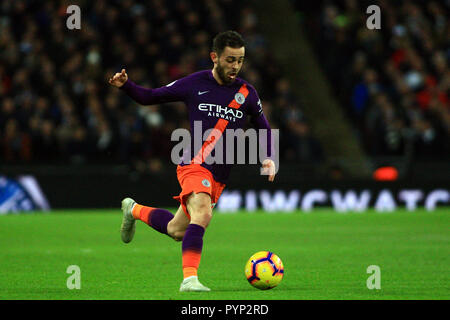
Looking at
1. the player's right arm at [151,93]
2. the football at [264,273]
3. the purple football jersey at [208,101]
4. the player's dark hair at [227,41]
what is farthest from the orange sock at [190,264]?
the player's dark hair at [227,41]

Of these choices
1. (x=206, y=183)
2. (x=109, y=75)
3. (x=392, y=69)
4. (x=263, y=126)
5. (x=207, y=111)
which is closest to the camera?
(x=206, y=183)

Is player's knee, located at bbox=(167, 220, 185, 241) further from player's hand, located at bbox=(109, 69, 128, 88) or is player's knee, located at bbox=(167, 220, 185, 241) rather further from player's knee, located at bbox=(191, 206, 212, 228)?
player's hand, located at bbox=(109, 69, 128, 88)

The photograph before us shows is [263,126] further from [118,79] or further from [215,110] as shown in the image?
[118,79]

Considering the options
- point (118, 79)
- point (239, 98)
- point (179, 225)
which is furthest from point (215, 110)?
point (179, 225)

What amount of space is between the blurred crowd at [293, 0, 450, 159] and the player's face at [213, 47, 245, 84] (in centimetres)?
1256

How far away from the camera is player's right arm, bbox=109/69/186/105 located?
8.66m

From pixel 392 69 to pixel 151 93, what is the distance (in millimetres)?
14454

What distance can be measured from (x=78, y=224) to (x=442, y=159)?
8255mm

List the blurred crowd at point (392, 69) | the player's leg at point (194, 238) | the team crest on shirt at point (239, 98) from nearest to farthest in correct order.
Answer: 1. the player's leg at point (194, 238)
2. the team crest on shirt at point (239, 98)
3. the blurred crowd at point (392, 69)

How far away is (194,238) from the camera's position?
27.0ft

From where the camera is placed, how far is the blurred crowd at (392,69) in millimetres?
21016

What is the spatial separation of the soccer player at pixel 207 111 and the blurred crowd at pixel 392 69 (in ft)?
40.5

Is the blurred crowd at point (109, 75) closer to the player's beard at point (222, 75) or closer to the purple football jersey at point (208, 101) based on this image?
the purple football jersey at point (208, 101)
